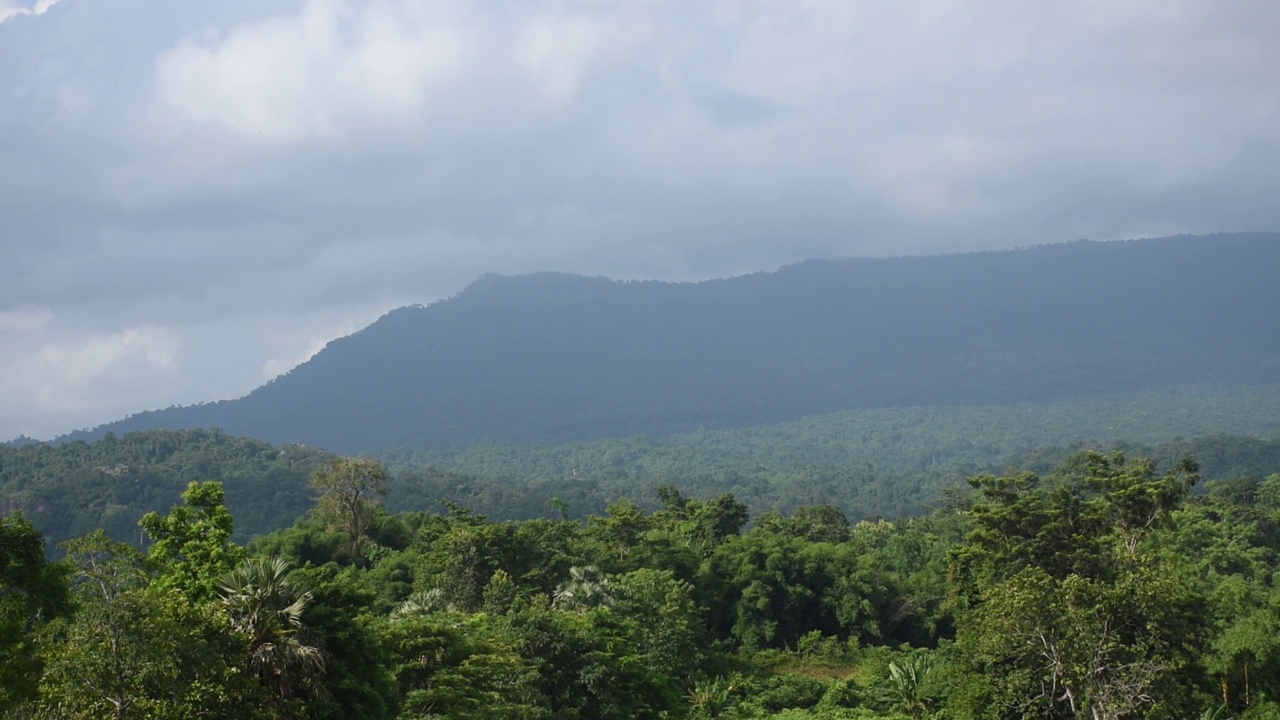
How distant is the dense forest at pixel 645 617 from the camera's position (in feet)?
52.2

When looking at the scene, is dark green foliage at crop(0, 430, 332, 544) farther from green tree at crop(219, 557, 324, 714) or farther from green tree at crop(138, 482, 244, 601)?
green tree at crop(219, 557, 324, 714)

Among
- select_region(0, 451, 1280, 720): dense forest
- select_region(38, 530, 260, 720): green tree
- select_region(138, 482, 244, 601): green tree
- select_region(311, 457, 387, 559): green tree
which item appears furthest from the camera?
select_region(311, 457, 387, 559): green tree

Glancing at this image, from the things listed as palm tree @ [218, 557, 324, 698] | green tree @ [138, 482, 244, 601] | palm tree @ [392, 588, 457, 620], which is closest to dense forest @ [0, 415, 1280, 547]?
palm tree @ [392, 588, 457, 620]

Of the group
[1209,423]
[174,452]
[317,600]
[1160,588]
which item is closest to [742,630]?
[1160,588]

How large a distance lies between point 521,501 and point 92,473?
142 feet

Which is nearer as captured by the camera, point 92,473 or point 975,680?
point 975,680

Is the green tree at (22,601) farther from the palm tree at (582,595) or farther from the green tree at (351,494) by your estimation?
the green tree at (351,494)

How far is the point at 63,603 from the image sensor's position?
17.2m

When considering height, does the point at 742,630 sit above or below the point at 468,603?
below

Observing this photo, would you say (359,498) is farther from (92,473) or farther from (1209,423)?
(1209,423)

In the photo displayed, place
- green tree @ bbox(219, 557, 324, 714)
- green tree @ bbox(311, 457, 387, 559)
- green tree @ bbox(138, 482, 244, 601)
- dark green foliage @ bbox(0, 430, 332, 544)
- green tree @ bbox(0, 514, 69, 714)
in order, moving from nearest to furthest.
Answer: green tree @ bbox(0, 514, 69, 714)
green tree @ bbox(219, 557, 324, 714)
green tree @ bbox(138, 482, 244, 601)
green tree @ bbox(311, 457, 387, 559)
dark green foliage @ bbox(0, 430, 332, 544)

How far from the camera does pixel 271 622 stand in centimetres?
1641

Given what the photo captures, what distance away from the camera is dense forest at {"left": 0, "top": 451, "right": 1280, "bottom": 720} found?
15.9 meters

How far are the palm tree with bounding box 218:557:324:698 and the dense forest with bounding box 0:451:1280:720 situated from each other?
39 millimetres
